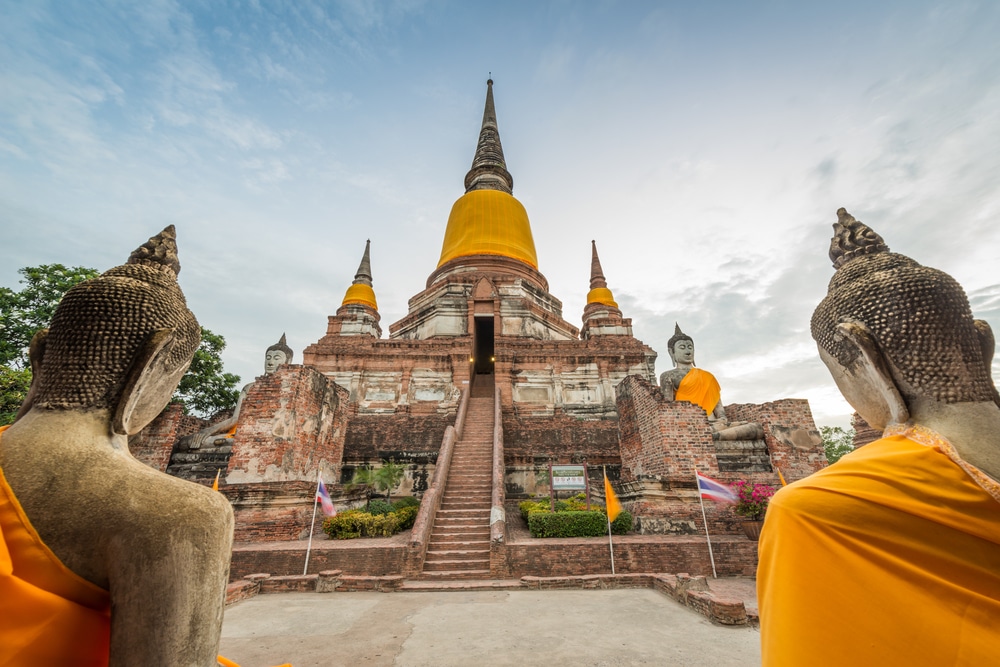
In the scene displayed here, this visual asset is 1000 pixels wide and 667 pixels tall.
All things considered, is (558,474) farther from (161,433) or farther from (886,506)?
(161,433)

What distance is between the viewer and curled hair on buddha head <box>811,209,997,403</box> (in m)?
1.74

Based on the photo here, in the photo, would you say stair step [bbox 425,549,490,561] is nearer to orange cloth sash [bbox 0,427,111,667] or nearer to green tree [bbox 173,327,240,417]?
orange cloth sash [bbox 0,427,111,667]

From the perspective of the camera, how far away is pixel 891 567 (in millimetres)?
1351

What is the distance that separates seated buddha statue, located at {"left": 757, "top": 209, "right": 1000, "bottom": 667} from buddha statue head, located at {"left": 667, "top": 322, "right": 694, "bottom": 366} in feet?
43.9

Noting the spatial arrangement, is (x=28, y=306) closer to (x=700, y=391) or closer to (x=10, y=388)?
(x=10, y=388)

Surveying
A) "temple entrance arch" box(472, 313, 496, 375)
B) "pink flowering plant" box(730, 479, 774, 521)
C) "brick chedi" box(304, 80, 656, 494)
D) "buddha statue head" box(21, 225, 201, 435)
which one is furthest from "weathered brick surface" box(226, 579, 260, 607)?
"temple entrance arch" box(472, 313, 496, 375)

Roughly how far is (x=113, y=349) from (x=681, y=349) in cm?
1481

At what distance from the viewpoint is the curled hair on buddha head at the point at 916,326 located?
1741 millimetres

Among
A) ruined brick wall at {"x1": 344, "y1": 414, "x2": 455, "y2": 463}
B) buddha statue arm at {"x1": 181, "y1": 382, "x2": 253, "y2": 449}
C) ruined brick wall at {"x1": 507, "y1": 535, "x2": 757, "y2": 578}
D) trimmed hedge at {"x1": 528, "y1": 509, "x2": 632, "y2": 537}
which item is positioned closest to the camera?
ruined brick wall at {"x1": 507, "y1": 535, "x2": 757, "y2": 578}

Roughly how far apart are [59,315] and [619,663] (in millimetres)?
4544

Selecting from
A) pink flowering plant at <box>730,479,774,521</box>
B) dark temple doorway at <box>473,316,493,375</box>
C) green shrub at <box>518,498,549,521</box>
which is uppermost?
dark temple doorway at <box>473,316,493,375</box>

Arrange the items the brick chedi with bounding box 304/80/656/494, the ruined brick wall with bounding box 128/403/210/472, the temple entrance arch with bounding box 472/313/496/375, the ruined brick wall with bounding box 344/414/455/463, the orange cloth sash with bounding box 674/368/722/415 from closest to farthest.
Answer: the orange cloth sash with bounding box 674/368/722/415
the ruined brick wall with bounding box 128/403/210/472
the ruined brick wall with bounding box 344/414/455/463
the brick chedi with bounding box 304/80/656/494
the temple entrance arch with bounding box 472/313/496/375

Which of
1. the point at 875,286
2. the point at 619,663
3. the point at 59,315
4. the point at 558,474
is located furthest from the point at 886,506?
the point at 558,474

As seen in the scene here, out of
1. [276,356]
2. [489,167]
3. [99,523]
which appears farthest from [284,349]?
[489,167]
